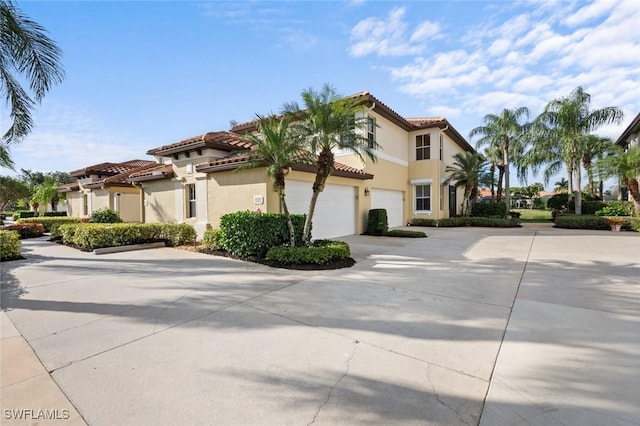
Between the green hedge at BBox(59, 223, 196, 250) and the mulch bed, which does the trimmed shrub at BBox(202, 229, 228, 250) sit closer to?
the mulch bed

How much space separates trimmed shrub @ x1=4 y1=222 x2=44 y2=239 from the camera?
52.3 feet

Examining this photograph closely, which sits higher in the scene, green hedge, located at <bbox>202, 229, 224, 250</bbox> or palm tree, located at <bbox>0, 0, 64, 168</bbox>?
palm tree, located at <bbox>0, 0, 64, 168</bbox>

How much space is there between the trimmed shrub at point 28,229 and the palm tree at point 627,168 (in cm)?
3310

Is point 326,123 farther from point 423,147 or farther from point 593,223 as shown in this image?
point 593,223

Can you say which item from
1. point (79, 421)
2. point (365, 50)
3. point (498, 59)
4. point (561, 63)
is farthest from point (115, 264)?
point (561, 63)

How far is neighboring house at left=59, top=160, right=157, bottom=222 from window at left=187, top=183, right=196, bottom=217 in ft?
21.7

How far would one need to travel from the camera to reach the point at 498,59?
1140cm

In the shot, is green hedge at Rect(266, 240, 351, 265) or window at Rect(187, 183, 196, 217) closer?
green hedge at Rect(266, 240, 351, 265)

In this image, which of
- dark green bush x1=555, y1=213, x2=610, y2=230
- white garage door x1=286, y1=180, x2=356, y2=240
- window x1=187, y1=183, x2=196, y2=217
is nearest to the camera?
white garage door x1=286, y1=180, x2=356, y2=240

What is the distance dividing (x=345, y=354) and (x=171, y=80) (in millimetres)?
12994

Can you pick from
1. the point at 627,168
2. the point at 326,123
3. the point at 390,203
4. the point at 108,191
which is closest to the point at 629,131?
the point at 627,168

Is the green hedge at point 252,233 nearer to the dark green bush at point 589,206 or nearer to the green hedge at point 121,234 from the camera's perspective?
the green hedge at point 121,234

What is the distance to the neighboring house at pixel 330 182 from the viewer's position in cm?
1177

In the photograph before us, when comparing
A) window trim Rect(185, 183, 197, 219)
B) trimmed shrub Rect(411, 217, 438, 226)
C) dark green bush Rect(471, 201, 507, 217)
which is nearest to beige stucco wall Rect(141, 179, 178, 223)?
window trim Rect(185, 183, 197, 219)
